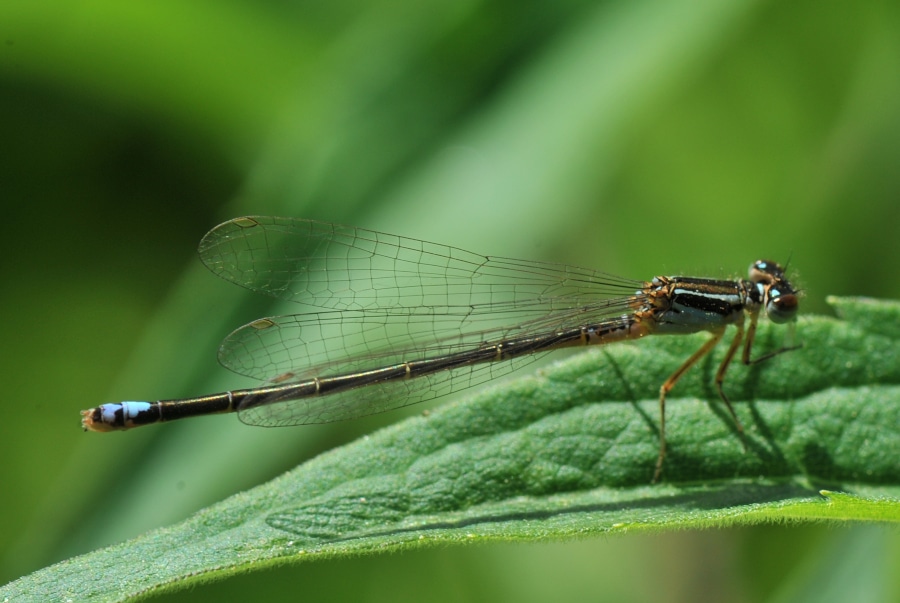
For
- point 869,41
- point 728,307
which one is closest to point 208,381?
point 728,307

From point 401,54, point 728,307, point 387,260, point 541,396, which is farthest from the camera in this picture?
point 401,54

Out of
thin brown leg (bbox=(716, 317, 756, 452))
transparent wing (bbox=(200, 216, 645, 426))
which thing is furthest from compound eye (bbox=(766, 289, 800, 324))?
transparent wing (bbox=(200, 216, 645, 426))

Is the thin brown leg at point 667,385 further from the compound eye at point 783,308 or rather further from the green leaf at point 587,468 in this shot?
the compound eye at point 783,308

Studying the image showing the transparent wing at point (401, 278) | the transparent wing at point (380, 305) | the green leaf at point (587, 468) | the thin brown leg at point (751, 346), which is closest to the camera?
the green leaf at point (587, 468)

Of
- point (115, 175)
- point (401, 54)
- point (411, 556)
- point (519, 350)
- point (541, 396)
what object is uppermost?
point (401, 54)

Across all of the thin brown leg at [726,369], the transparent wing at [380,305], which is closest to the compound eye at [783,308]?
the thin brown leg at [726,369]

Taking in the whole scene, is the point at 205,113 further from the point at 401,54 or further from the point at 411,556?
the point at 411,556

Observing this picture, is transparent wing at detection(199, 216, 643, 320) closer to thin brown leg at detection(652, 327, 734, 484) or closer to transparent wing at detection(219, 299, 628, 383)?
transparent wing at detection(219, 299, 628, 383)
